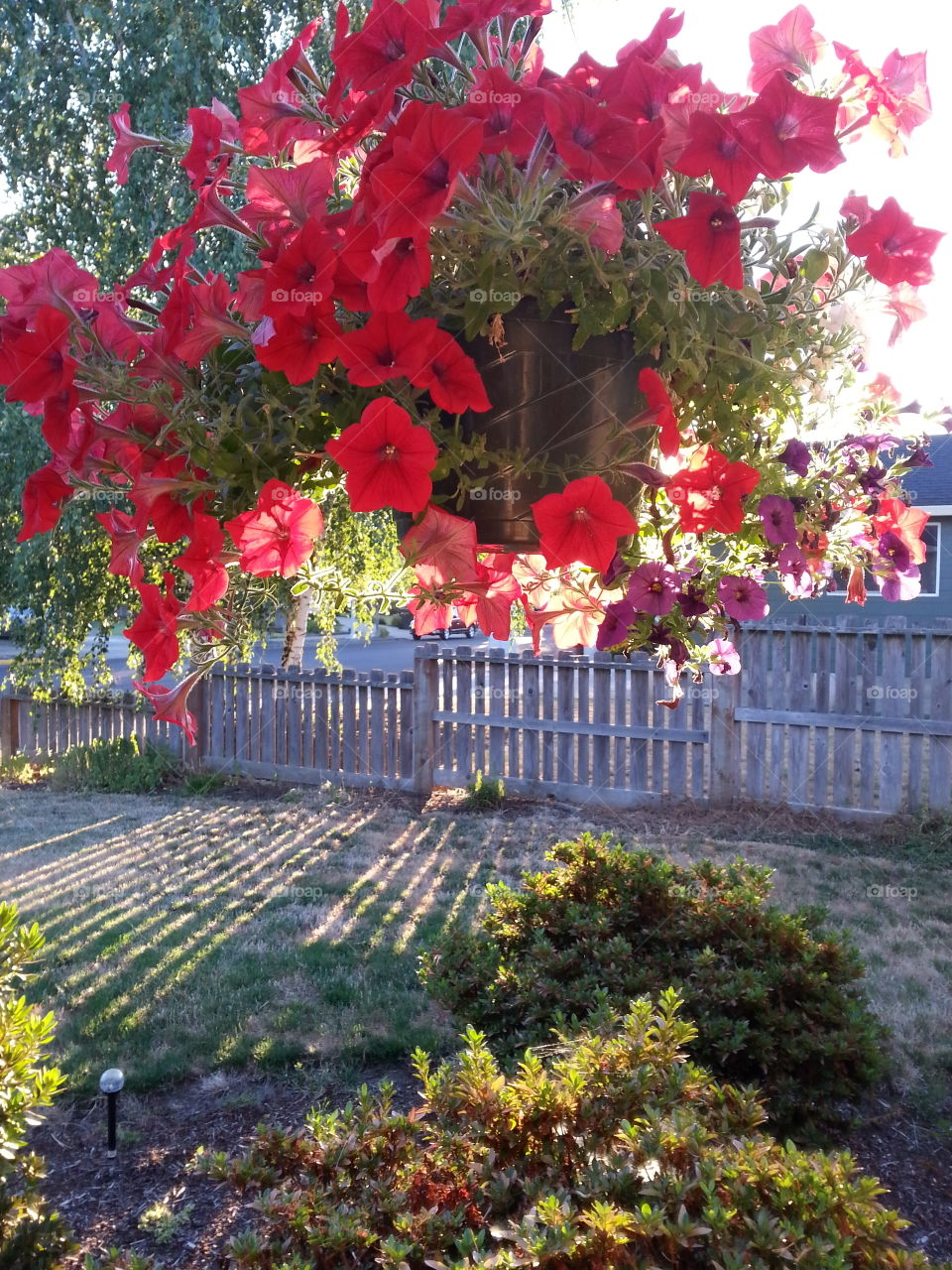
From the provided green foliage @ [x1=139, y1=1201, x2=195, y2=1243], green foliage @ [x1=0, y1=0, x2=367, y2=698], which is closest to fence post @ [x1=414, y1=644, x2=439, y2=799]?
green foliage @ [x1=0, y1=0, x2=367, y2=698]

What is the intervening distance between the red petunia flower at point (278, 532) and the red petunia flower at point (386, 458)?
82 mm

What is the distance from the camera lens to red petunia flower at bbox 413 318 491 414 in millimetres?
979

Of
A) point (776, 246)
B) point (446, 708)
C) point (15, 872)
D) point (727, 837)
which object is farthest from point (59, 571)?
point (776, 246)

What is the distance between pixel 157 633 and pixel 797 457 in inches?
29.8

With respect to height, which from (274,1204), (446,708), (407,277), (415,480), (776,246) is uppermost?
(776,246)

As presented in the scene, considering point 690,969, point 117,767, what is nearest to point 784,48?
point 690,969

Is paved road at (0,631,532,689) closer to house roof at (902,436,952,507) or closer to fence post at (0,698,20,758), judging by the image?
fence post at (0,698,20,758)

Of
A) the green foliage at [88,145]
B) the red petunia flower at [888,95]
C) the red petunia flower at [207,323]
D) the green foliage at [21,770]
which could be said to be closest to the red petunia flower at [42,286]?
the red petunia flower at [207,323]

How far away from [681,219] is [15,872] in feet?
19.4

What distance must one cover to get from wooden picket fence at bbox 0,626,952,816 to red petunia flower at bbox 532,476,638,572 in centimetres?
565

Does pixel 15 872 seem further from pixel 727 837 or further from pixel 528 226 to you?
pixel 528 226

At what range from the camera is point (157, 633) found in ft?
3.42

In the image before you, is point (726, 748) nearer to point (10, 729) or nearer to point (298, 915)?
point (298, 915)

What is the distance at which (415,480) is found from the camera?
2.96 feet
